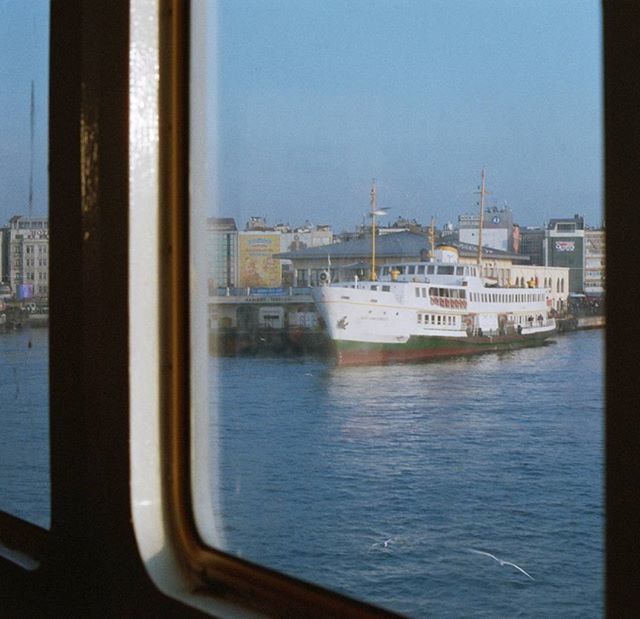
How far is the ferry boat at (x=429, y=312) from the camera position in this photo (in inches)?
45.9

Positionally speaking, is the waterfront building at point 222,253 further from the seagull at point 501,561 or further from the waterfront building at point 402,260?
the seagull at point 501,561

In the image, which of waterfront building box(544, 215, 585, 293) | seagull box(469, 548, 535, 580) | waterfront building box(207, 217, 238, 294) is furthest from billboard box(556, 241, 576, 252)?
waterfront building box(207, 217, 238, 294)

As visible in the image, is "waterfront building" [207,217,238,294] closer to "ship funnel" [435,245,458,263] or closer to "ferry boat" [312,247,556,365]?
"ferry boat" [312,247,556,365]

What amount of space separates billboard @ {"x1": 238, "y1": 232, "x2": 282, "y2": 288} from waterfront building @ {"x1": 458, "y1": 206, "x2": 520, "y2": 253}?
0.36 m

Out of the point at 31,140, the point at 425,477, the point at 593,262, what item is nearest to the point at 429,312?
the point at 425,477

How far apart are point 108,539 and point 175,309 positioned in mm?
320

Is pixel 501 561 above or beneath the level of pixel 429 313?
beneath

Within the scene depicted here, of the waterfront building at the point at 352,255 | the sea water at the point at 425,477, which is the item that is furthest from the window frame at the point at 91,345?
the waterfront building at the point at 352,255

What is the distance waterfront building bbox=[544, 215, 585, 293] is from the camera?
944 millimetres

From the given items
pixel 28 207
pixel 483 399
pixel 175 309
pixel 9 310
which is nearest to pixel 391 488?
pixel 483 399

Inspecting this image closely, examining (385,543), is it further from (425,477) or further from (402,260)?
(402,260)

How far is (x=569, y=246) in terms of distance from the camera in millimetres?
977

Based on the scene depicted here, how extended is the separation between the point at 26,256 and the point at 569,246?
123 cm
